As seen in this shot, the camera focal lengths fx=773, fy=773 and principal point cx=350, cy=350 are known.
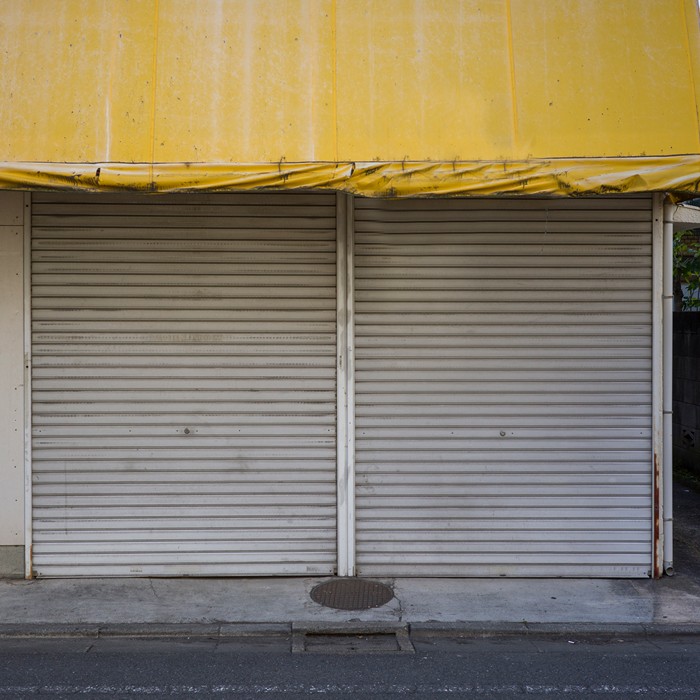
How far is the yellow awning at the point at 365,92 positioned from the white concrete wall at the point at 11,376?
0.74 metres

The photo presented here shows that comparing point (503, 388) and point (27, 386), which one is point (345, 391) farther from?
point (27, 386)

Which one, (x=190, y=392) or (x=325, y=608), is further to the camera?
(x=190, y=392)

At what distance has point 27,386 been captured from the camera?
7215 mm

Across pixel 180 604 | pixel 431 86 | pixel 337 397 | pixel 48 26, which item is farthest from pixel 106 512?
pixel 431 86

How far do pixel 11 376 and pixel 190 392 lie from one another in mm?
1667

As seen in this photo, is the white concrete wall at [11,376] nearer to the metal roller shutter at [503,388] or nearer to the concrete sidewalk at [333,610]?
the concrete sidewalk at [333,610]

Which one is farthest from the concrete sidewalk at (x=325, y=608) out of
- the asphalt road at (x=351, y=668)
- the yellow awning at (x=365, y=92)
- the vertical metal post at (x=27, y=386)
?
the yellow awning at (x=365, y=92)

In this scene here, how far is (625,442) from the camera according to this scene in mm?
7293

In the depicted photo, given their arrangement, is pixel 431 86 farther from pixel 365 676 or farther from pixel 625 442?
pixel 365 676

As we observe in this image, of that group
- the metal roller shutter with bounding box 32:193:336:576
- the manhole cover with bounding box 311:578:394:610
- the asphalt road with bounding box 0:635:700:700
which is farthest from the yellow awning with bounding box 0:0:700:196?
the asphalt road with bounding box 0:635:700:700

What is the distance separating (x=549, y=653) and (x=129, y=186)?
4946 mm

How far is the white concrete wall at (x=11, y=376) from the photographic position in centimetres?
720

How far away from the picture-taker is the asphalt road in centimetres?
500

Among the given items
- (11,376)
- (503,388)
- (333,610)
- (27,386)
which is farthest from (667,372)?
(11,376)
